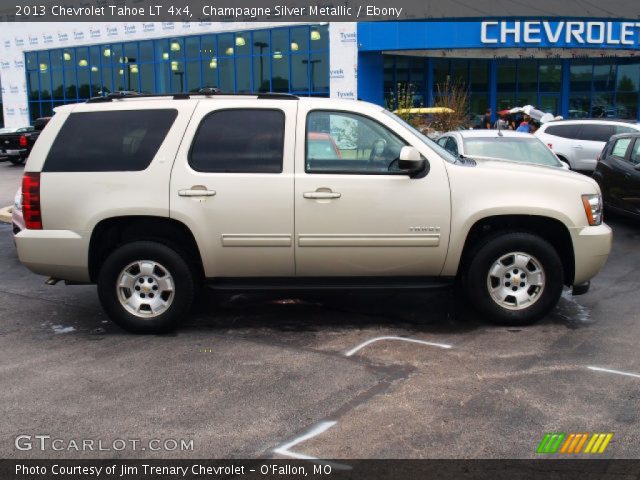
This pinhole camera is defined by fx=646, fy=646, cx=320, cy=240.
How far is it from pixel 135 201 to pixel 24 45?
126 ft

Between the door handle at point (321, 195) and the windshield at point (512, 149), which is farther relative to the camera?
the windshield at point (512, 149)

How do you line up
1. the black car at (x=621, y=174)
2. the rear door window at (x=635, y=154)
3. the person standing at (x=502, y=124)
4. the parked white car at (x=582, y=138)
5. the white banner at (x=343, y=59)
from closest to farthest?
the black car at (x=621, y=174) < the rear door window at (x=635, y=154) < the parked white car at (x=582, y=138) < the person standing at (x=502, y=124) < the white banner at (x=343, y=59)

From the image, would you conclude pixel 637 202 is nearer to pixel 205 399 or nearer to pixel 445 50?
pixel 205 399

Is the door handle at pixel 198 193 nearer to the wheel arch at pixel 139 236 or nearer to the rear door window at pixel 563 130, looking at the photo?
the wheel arch at pixel 139 236

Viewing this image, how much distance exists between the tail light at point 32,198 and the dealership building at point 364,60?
2305 centimetres

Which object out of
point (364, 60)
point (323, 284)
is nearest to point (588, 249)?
point (323, 284)

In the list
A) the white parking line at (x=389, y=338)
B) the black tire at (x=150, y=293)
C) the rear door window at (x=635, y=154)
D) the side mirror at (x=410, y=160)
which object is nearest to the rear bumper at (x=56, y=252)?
the black tire at (x=150, y=293)

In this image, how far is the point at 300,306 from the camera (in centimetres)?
633

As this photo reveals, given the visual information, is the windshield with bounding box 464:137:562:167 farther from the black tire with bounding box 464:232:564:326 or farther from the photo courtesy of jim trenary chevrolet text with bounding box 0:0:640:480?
the black tire with bounding box 464:232:564:326

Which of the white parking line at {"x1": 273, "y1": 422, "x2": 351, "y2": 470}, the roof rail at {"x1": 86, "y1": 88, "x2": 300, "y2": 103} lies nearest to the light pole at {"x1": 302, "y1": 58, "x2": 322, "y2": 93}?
the roof rail at {"x1": 86, "y1": 88, "x2": 300, "y2": 103}

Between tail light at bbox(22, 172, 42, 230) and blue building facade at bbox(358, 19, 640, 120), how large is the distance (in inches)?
981

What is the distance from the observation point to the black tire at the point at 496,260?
17.7 ft

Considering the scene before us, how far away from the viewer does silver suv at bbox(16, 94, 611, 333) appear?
525 centimetres

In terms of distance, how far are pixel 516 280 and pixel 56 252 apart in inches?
153
